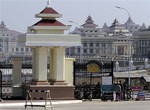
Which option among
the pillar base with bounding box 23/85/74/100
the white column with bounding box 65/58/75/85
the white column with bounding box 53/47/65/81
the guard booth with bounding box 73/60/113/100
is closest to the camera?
the pillar base with bounding box 23/85/74/100

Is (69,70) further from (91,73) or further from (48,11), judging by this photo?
(48,11)

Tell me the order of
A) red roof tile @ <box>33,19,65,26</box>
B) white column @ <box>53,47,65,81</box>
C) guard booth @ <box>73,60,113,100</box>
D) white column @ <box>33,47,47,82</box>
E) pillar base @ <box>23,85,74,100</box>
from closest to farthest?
pillar base @ <box>23,85,74,100</box>, white column @ <box>33,47,47,82</box>, red roof tile @ <box>33,19,65,26</box>, white column @ <box>53,47,65,81</box>, guard booth @ <box>73,60,113,100</box>

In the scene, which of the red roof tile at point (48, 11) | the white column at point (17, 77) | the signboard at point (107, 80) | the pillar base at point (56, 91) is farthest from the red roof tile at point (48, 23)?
the signboard at point (107, 80)

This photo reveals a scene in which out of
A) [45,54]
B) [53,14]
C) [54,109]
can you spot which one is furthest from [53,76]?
[54,109]

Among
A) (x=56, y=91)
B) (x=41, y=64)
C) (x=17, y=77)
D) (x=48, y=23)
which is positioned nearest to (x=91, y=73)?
(x=56, y=91)

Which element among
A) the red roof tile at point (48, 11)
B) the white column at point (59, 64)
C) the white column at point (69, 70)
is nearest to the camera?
the white column at point (59, 64)

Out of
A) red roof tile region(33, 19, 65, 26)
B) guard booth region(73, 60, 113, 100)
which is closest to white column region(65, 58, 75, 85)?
guard booth region(73, 60, 113, 100)

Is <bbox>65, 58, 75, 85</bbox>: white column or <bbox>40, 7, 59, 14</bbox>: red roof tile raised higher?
<bbox>40, 7, 59, 14</bbox>: red roof tile

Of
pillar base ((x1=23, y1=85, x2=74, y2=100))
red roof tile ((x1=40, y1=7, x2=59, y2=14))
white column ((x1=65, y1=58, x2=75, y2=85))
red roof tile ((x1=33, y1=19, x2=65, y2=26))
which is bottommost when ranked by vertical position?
pillar base ((x1=23, y1=85, x2=74, y2=100))

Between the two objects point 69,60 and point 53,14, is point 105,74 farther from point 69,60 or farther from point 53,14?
point 53,14

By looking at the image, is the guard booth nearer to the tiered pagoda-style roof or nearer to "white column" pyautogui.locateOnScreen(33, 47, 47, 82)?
"white column" pyautogui.locateOnScreen(33, 47, 47, 82)

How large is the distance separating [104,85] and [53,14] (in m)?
4.86

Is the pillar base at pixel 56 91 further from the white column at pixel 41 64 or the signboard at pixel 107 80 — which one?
the signboard at pixel 107 80

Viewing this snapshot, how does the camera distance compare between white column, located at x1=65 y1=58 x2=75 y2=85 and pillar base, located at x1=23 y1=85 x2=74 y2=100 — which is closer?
pillar base, located at x1=23 y1=85 x2=74 y2=100
